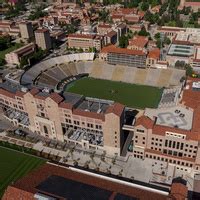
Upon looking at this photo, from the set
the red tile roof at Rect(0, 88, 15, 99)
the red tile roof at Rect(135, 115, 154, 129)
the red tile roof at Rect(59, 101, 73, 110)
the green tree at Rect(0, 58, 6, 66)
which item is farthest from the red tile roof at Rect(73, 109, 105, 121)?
the green tree at Rect(0, 58, 6, 66)

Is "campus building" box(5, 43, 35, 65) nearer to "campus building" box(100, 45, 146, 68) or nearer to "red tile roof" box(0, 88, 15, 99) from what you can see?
"campus building" box(100, 45, 146, 68)

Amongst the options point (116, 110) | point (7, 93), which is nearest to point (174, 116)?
point (116, 110)

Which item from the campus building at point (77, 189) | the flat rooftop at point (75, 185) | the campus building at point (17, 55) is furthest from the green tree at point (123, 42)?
the campus building at point (77, 189)

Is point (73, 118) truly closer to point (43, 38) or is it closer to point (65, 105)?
point (65, 105)

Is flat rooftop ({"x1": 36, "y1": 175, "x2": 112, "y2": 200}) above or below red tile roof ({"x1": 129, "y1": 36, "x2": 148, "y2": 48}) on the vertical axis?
above

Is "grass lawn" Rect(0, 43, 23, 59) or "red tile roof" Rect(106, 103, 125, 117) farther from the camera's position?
"grass lawn" Rect(0, 43, 23, 59)

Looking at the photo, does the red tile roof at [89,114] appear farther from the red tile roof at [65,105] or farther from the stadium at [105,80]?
the stadium at [105,80]
